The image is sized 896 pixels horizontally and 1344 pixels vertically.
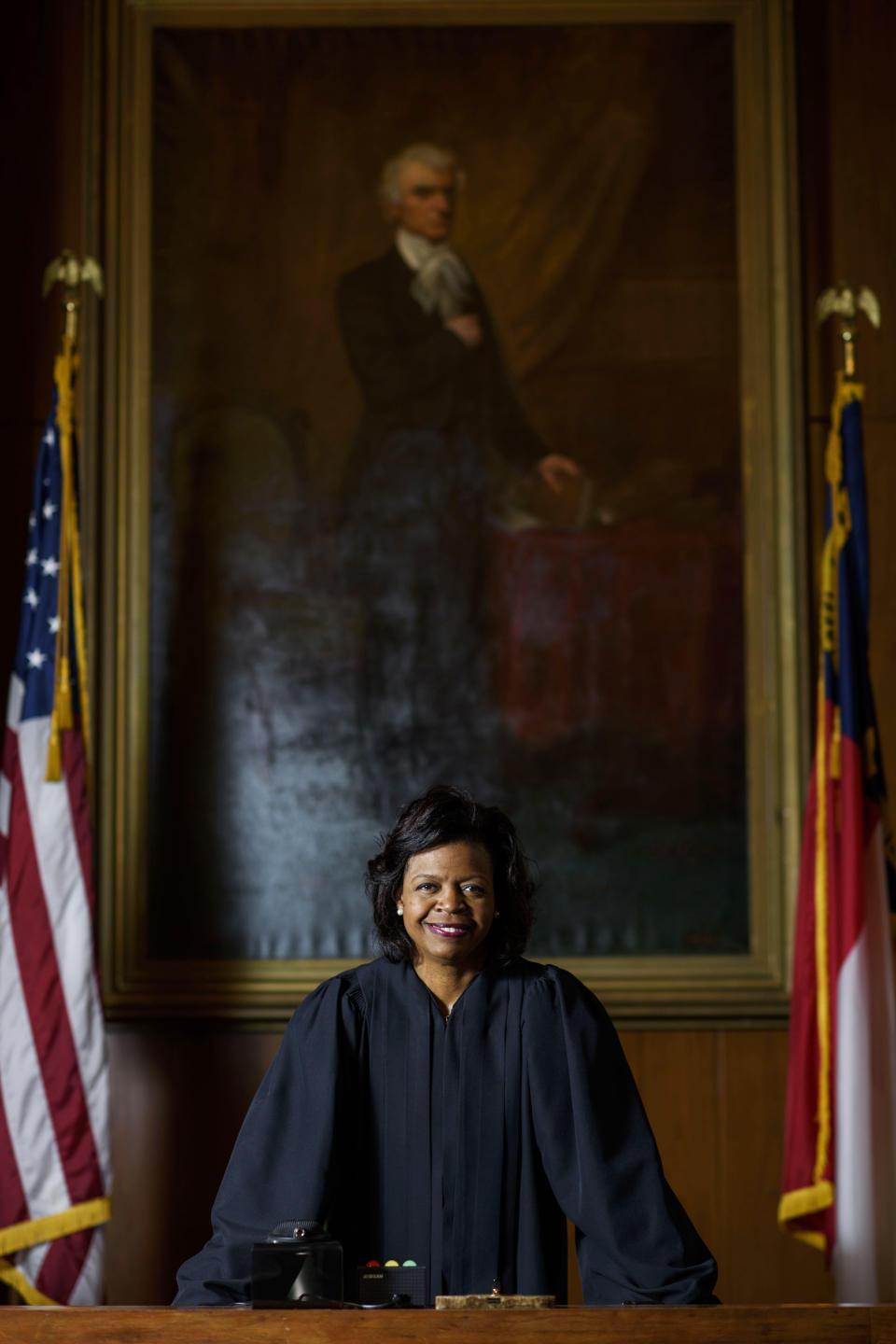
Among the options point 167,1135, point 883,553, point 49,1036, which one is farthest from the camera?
point 883,553

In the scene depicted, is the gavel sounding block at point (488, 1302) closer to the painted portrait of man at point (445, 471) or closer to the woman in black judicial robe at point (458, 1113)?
the woman in black judicial robe at point (458, 1113)

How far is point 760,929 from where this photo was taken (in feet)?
17.3

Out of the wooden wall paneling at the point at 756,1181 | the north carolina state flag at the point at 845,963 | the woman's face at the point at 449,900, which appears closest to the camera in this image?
the woman's face at the point at 449,900

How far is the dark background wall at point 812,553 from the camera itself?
16.8 ft

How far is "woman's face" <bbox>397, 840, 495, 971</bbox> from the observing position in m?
3.36

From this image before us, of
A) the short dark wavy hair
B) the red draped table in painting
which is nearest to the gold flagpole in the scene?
the red draped table in painting

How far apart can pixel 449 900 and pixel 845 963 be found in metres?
1.92

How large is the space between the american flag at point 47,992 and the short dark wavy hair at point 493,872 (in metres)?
1.69

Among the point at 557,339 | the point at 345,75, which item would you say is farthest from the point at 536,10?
the point at 557,339

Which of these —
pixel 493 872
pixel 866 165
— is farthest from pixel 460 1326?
pixel 866 165

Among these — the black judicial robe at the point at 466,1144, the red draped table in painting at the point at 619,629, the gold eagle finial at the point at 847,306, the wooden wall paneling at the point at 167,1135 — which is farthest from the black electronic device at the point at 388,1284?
the gold eagle finial at the point at 847,306

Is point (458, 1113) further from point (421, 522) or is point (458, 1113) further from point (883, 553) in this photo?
point (883, 553)

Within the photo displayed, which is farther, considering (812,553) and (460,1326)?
(812,553)

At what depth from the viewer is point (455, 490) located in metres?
5.49
